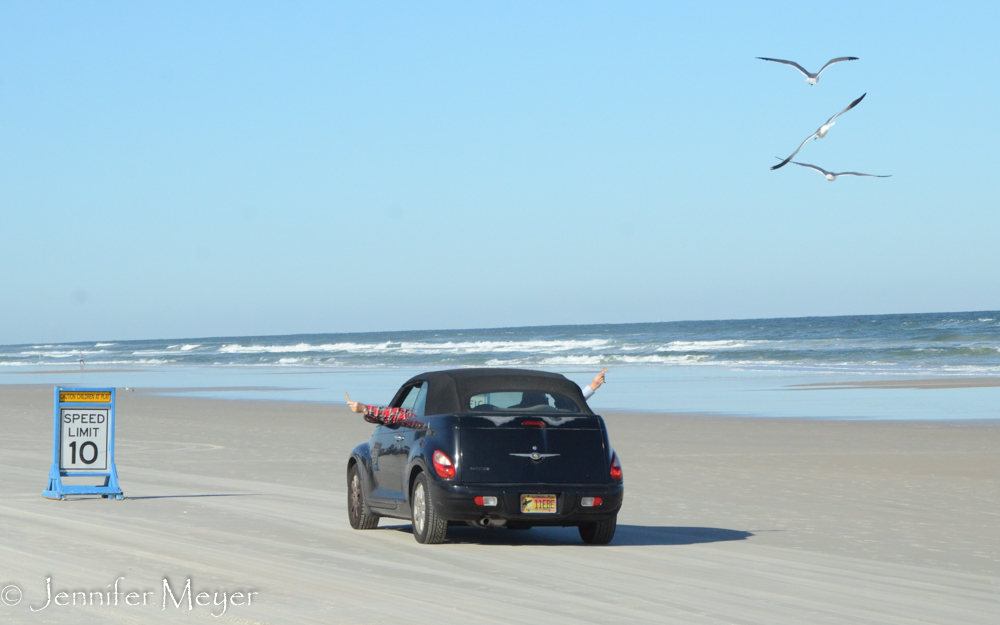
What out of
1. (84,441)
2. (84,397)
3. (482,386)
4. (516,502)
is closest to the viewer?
(516,502)

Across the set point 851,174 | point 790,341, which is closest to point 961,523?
point 851,174

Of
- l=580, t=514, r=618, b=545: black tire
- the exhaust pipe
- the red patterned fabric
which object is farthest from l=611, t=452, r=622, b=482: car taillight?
the red patterned fabric

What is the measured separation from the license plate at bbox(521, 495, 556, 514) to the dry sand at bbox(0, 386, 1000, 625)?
34cm

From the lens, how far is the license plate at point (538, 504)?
9.23 metres

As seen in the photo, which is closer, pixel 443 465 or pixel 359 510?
pixel 443 465

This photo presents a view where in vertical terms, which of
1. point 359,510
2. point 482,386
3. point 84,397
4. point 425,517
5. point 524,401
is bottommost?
point 359,510

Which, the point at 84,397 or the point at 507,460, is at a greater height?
the point at 84,397

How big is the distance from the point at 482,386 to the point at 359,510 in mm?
1829

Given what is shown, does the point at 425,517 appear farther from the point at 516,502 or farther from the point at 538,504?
the point at 538,504

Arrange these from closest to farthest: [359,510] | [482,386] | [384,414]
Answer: [482,386]
[384,414]
[359,510]

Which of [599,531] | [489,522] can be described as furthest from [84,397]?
[599,531]

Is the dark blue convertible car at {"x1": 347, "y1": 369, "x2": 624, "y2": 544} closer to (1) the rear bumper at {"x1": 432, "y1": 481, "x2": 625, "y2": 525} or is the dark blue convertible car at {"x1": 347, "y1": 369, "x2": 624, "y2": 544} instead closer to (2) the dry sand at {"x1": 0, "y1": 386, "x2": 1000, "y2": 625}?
(1) the rear bumper at {"x1": 432, "y1": 481, "x2": 625, "y2": 525}

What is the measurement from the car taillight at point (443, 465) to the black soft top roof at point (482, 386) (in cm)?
43

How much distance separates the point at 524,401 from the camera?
390 inches
